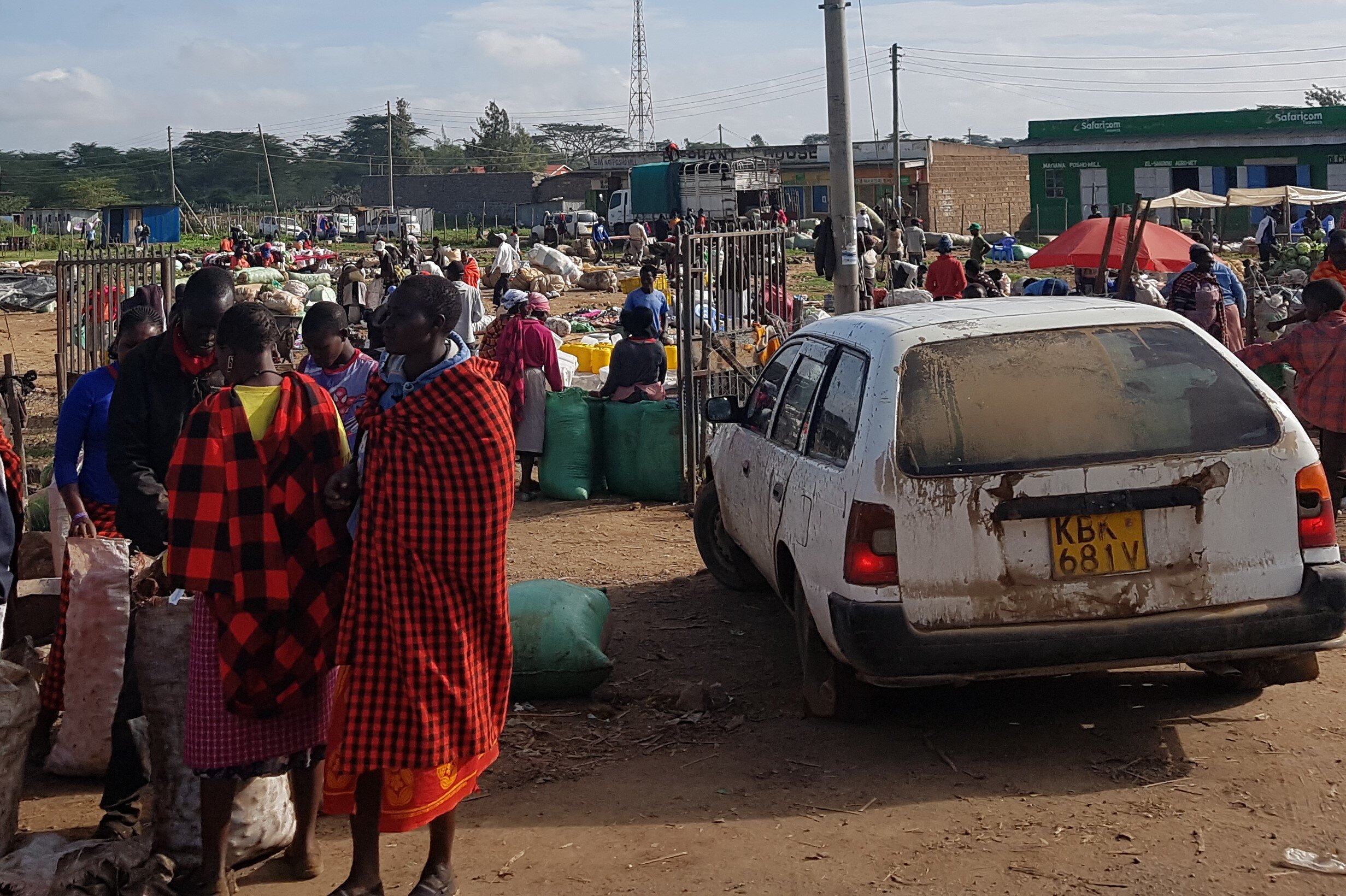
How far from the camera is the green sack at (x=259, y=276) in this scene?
2898 centimetres

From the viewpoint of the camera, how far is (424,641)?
369cm

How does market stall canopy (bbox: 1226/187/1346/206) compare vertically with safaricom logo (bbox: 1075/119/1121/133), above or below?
below

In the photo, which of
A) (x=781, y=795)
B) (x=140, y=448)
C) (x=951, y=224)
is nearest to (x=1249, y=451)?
(x=781, y=795)

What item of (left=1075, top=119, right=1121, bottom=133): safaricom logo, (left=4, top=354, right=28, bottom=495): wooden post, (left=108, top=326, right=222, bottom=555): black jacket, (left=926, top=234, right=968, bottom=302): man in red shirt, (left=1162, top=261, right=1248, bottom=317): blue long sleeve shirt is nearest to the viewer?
(left=108, top=326, right=222, bottom=555): black jacket

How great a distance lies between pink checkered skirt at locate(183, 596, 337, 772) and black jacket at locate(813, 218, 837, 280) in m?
7.93

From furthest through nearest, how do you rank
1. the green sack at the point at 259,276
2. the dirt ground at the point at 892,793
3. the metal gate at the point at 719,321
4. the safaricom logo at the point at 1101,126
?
the safaricom logo at the point at 1101,126 → the green sack at the point at 259,276 → the metal gate at the point at 719,321 → the dirt ground at the point at 892,793

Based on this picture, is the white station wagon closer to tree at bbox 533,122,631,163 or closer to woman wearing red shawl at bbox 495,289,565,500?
woman wearing red shawl at bbox 495,289,565,500

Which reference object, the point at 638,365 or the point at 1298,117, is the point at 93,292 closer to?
the point at 638,365

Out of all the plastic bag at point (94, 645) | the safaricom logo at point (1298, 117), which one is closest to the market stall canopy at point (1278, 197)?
the safaricom logo at point (1298, 117)

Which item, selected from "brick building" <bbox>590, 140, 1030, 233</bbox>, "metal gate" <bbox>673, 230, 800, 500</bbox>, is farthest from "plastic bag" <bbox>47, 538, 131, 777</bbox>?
"brick building" <bbox>590, 140, 1030, 233</bbox>

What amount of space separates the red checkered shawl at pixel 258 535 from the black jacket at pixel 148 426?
78cm

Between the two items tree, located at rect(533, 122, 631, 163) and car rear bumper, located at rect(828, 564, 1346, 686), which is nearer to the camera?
car rear bumper, located at rect(828, 564, 1346, 686)

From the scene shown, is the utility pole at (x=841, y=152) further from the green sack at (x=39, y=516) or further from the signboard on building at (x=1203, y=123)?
the signboard on building at (x=1203, y=123)

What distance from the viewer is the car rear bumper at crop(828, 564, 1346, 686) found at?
4516 mm
